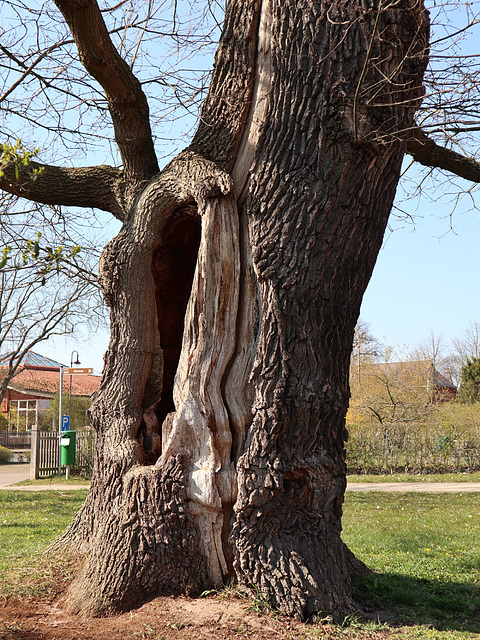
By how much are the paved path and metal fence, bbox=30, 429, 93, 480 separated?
8.48 metres

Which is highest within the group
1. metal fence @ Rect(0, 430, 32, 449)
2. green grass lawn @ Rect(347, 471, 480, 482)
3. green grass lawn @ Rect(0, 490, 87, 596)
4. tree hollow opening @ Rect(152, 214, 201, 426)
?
tree hollow opening @ Rect(152, 214, 201, 426)

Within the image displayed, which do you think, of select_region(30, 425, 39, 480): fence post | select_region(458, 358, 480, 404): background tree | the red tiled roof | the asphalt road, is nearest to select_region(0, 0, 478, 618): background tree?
the asphalt road

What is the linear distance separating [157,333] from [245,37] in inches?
94.3

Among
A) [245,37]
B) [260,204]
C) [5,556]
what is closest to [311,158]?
[260,204]

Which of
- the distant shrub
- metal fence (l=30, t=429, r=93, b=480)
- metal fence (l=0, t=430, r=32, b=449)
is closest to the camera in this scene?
metal fence (l=30, t=429, r=93, b=480)

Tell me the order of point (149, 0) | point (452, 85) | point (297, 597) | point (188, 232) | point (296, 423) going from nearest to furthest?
point (297, 597) → point (296, 423) → point (452, 85) → point (188, 232) → point (149, 0)

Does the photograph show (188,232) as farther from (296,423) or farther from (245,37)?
(296,423)

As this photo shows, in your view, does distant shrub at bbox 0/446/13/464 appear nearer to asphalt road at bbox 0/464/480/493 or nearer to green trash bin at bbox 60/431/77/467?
asphalt road at bbox 0/464/480/493

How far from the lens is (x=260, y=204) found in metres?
4.26

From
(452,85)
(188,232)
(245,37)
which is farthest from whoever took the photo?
(188,232)

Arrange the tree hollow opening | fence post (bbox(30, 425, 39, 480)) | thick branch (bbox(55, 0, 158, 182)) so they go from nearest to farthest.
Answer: thick branch (bbox(55, 0, 158, 182))
the tree hollow opening
fence post (bbox(30, 425, 39, 480))

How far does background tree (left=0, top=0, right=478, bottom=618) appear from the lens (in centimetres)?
400

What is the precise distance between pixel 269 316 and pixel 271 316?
1 centimetres

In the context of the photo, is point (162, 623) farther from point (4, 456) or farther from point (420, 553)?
point (4, 456)
